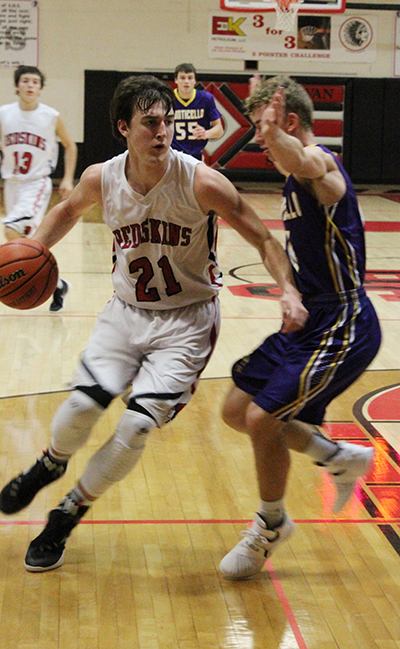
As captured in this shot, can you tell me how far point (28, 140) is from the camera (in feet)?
25.5

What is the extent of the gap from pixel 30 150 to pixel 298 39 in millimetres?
10661

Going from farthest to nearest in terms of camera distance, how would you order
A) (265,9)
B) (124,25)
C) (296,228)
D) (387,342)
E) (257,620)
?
(124,25) → (265,9) → (387,342) → (296,228) → (257,620)

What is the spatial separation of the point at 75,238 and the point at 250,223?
26.8 feet

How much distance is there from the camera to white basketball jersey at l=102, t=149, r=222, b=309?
325 cm

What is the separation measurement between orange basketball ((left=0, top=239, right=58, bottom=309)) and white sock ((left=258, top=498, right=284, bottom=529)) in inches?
47.5

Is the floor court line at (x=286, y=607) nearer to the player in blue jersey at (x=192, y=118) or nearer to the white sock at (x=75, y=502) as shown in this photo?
the white sock at (x=75, y=502)

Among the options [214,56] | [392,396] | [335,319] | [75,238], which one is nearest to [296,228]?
[335,319]

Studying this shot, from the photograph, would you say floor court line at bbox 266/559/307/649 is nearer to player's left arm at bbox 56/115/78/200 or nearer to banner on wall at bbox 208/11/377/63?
player's left arm at bbox 56/115/78/200

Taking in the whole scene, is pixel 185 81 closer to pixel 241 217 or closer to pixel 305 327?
pixel 241 217

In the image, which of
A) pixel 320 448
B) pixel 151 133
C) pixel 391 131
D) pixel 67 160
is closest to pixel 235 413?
pixel 320 448

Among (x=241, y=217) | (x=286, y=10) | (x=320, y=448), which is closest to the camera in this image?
(x=241, y=217)

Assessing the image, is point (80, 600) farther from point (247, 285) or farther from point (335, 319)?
point (247, 285)

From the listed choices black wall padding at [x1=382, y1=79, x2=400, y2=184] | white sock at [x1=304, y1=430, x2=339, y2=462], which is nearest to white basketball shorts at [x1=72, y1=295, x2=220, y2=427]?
white sock at [x1=304, y1=430, x2=339, y2=462]

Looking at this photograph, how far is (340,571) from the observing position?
10.6 ft
